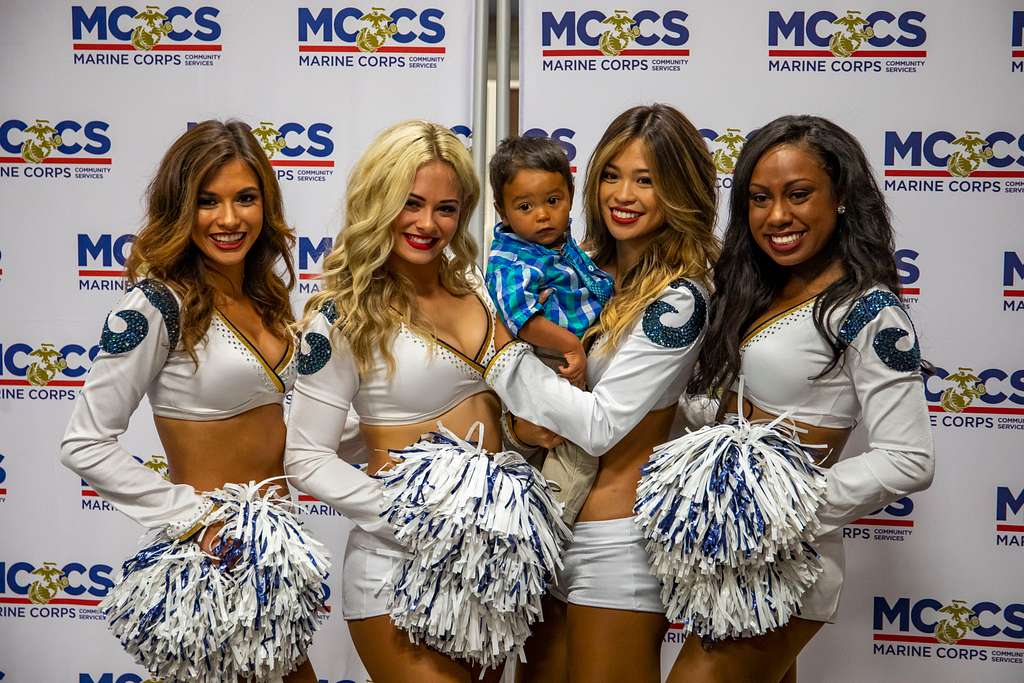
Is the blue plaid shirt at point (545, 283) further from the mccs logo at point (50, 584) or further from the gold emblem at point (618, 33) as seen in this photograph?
the mccs logo at point (50, 584)

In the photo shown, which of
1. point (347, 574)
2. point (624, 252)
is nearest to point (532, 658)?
point (347, 574)

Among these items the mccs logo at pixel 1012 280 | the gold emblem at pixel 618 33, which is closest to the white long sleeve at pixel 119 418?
the gold emblem at pixel 618 33

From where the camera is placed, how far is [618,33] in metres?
3.18

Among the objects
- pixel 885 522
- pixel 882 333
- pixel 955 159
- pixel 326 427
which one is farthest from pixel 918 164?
pixel 326 427

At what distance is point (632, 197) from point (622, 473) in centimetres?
65

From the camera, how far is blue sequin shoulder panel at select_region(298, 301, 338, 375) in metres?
2.03

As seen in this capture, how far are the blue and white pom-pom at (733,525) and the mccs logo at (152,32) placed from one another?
7.81 feet

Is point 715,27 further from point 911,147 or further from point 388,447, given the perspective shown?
point 388,447

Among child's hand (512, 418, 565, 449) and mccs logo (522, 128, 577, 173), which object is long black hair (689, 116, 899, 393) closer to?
child's hand (512, 418, 565, 449)

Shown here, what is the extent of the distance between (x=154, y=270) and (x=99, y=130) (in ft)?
4.89

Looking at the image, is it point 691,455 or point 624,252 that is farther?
point 624,252

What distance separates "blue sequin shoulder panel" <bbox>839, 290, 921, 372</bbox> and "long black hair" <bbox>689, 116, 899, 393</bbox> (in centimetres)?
3

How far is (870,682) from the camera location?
3.22 m

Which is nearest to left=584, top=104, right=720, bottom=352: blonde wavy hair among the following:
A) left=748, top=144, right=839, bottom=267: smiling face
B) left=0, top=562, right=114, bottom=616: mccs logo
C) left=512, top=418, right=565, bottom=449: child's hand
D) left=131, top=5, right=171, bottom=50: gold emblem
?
left=748, top=144, right=839, bottom=267: smiling face
